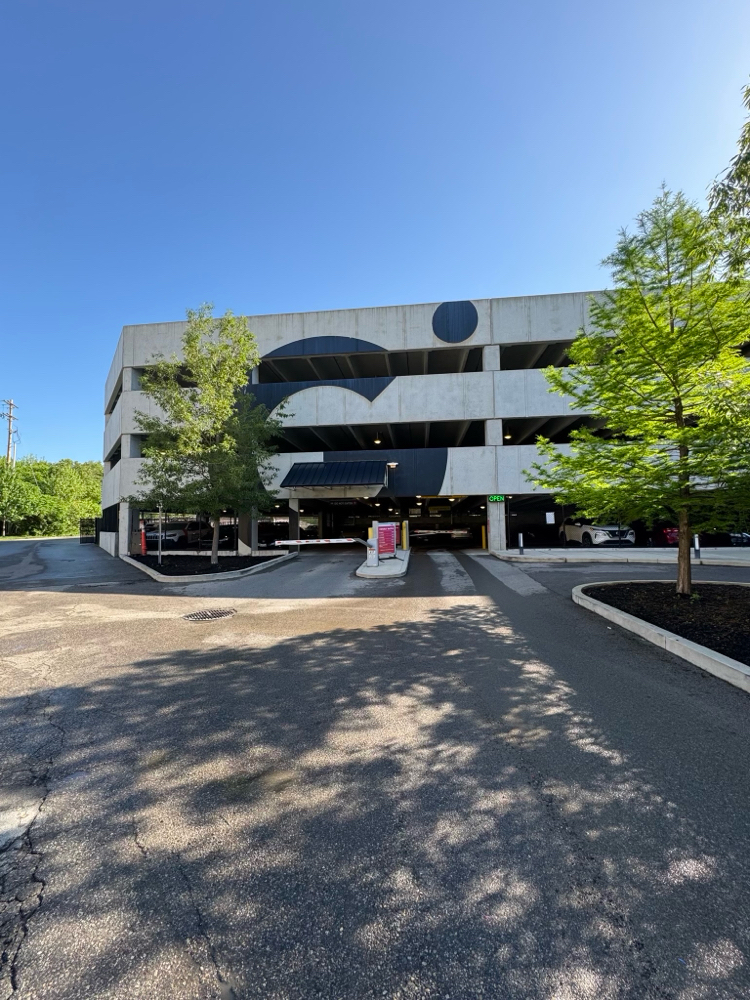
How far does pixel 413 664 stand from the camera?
5449mm

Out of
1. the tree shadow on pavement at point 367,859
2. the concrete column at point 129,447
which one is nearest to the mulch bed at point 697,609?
the tree shadow on pavement at point 367,859

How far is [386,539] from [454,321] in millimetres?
12044

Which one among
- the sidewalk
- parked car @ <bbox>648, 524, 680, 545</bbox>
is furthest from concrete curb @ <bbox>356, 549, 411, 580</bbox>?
parked car @ <bbox>648, 524, 680, 545</bbox>

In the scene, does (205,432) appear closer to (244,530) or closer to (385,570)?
(244,530)

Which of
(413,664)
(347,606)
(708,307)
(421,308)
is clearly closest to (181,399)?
(347,606)

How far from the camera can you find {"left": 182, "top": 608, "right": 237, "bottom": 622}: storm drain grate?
8.10 metres

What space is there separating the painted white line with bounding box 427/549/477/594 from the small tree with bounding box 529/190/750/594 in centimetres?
355

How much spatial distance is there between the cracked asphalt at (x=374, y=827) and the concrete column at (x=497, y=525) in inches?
634

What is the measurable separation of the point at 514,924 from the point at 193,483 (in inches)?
619

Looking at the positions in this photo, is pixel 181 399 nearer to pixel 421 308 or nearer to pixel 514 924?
pixel 421 308

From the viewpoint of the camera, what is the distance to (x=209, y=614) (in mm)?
8523

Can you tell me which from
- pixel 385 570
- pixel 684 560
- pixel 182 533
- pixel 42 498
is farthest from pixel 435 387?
pixel 42 498

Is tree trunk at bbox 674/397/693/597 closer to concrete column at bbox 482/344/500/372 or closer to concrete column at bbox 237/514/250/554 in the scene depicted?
concrete column at bbox 482/344/500/372

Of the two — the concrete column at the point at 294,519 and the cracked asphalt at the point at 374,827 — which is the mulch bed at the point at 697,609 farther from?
the concrete column at the point at 294,519
